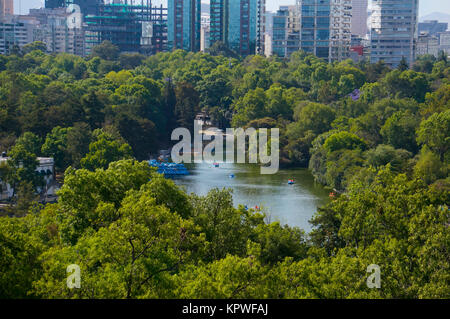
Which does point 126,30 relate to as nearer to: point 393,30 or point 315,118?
point 393,30

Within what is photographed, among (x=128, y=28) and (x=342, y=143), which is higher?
(x=128, y=28)

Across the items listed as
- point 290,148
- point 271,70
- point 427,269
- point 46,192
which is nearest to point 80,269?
point 427,269

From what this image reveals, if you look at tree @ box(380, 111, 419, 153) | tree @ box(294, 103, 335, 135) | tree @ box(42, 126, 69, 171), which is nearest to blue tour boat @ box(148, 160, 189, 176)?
tree @ box(42, 126, 69, 171)

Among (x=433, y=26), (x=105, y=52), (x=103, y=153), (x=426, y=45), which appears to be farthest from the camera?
(x=433, y=26)

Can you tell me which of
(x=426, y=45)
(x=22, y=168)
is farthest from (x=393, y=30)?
(x=22, y=168)

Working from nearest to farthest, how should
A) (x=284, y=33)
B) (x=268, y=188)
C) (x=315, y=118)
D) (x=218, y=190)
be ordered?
1. (x=218, y=190)
2. (x=268, y=188)
3. (x=315, y=118)
4. (x=284, y=33)

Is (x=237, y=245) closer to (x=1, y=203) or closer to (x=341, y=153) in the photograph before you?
(x=1, y=203)
